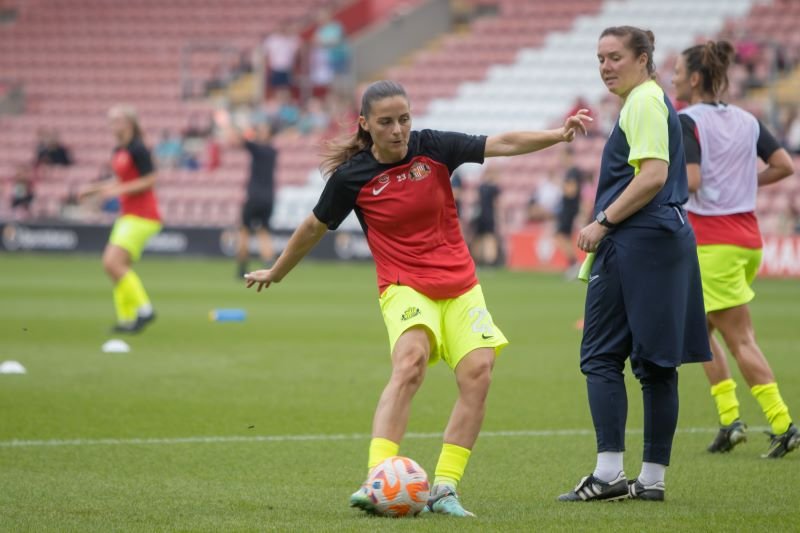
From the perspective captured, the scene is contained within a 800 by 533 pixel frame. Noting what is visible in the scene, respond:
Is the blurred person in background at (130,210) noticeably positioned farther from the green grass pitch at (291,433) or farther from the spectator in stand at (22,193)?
the spectator in stand at (22,193)

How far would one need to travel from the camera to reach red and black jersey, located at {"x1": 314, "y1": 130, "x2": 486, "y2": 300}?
680 centimetres

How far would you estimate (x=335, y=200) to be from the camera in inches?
270

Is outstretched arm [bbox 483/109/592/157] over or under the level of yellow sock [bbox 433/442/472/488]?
over

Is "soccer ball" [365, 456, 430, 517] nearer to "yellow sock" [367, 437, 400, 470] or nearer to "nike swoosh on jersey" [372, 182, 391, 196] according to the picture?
"yellow sock" [367, 437, 400, 470]

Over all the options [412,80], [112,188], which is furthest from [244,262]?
[412,80]

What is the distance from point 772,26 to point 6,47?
2264 cm

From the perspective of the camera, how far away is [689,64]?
8.52m

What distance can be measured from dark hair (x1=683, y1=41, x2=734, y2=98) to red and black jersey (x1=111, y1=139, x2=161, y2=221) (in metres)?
7.97

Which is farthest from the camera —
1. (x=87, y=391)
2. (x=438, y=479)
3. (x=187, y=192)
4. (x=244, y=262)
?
(x=187, y=192)

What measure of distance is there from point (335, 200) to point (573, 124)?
1.22m

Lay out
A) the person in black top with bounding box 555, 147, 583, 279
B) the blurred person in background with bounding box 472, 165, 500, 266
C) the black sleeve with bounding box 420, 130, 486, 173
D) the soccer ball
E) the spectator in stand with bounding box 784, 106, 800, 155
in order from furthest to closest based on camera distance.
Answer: the blurred person in background with bounding box 472, 165, 500, 266 < the spectator in stand with bounding box 784, 106, 800, 155 < the person in black top with bounding box 555, 147, 583, 279 < the black sleeve with bounding box 420, 130, 486, 173 < the soccer ball

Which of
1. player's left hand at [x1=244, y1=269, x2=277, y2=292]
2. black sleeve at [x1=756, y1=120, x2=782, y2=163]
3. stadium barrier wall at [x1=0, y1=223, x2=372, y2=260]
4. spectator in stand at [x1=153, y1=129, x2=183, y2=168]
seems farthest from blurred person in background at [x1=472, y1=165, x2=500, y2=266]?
player's left hand at [x1=244, y1=269, x2=277, y2=292]

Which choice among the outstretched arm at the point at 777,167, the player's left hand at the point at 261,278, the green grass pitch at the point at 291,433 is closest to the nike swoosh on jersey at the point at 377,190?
the player's left hand at the point at 261,278

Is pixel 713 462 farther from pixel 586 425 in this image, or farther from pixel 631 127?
pixel 631 127
